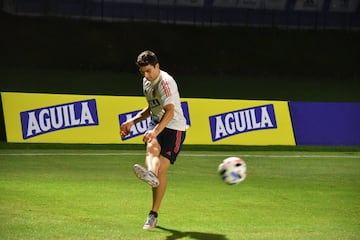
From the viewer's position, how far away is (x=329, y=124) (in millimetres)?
22688

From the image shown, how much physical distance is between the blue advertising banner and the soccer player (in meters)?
11.2

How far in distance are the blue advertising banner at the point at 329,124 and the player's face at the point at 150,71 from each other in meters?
11.7

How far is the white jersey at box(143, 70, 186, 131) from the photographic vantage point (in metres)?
11.2

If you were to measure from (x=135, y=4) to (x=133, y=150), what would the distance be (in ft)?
47.1

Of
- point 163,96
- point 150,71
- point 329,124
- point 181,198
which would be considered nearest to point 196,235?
point 163,96

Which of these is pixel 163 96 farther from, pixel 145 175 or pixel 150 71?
pixel 145 175

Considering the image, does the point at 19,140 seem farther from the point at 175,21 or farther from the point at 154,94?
the point at 175,21

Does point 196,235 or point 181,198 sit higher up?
point 196,235

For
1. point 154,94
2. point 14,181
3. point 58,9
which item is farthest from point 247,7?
point 154,94

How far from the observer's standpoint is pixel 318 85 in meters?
37.6

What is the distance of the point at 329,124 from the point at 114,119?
516 centimetres

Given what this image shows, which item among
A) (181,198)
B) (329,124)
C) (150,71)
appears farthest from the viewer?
(329,124)

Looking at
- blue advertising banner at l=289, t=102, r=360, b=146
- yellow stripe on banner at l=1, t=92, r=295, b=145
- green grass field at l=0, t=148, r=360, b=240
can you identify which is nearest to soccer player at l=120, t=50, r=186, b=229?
green grass field at l=0, t=148, r=360, b=240

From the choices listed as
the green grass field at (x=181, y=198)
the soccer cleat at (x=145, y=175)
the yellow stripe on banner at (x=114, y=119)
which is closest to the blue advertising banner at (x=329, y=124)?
the yellow stripe on banner at (x=114, y=119)
